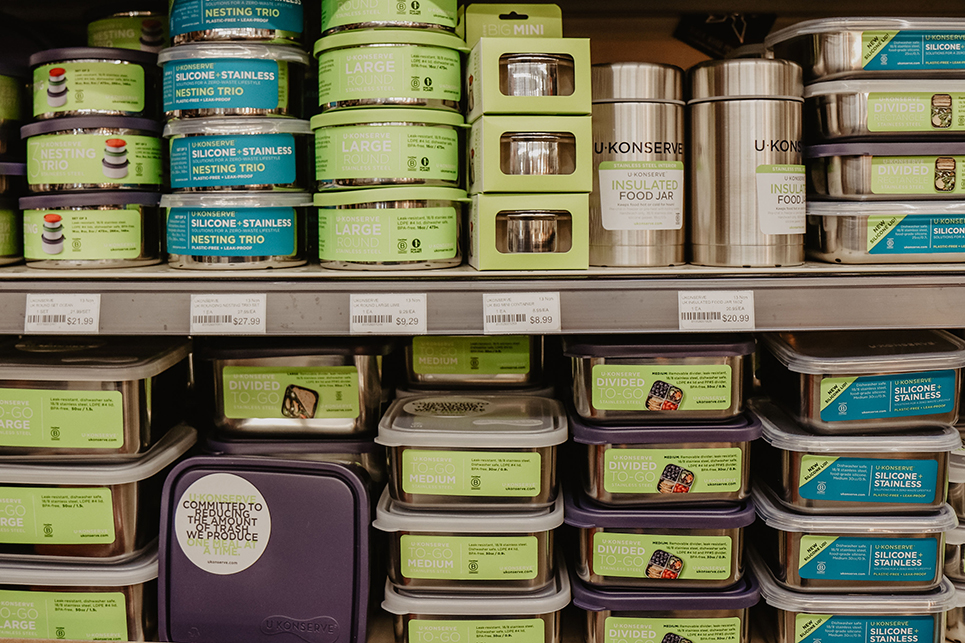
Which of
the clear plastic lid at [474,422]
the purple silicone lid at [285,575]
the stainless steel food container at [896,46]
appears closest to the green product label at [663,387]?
the clear plastic lid at [474,422]

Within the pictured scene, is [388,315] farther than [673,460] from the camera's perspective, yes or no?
No

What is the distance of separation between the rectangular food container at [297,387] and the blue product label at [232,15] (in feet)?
1.83

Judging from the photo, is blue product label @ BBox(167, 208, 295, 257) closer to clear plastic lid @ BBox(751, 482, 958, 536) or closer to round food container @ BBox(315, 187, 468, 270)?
round food container @ BBox(315, 187, 468, 270)

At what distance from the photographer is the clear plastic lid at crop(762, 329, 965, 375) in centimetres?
113

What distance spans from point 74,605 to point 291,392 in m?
0.50

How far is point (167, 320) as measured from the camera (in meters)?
1.08

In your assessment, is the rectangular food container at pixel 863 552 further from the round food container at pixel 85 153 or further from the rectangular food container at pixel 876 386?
the round food container at pixel 85 153

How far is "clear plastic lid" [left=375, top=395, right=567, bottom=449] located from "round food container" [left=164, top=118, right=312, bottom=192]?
460 mm

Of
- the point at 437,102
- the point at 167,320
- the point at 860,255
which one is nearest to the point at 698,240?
the point at 860,255

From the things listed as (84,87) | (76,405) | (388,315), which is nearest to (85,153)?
(84,87)

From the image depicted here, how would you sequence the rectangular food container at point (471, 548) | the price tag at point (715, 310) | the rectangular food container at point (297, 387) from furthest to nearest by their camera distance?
the rectangular food container at point (297, 387), the rectangular food container at point (471, 548), the price tag at point (715, 310)

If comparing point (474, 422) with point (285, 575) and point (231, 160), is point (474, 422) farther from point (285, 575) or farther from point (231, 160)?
point (231, 160)

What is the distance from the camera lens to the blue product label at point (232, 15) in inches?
46.2

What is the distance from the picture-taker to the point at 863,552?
1.16 metres
